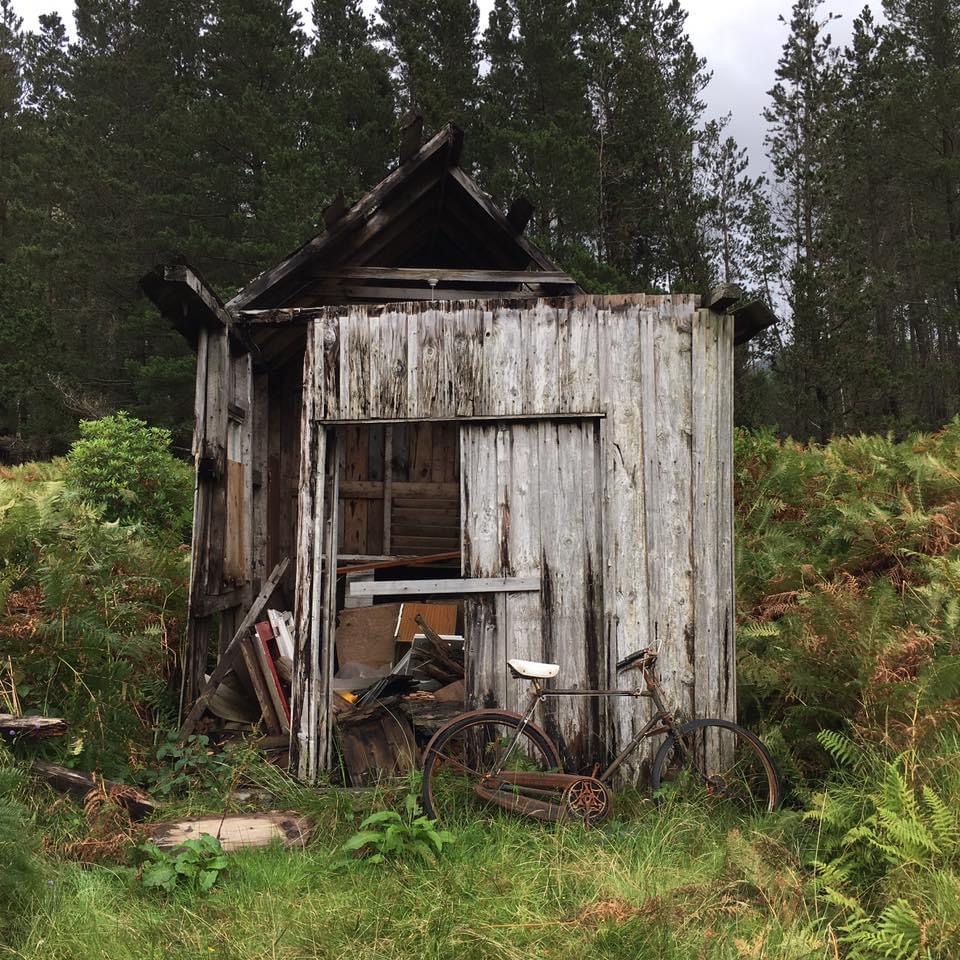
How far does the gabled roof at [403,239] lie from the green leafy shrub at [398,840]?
4.68 metres

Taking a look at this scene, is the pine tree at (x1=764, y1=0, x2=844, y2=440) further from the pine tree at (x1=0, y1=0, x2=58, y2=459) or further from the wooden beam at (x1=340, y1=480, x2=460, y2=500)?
the pine tree at (x1=0, y1=0, x2=58, y2=459)

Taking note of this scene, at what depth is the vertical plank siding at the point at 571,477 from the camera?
5.54 metres

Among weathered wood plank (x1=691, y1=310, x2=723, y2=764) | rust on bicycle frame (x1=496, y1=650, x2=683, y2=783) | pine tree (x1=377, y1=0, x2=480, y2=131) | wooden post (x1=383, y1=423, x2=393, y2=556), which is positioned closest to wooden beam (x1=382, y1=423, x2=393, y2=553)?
wooden post (x1=383, y1=423, x2=393, y2=556)

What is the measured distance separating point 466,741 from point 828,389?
1464cm

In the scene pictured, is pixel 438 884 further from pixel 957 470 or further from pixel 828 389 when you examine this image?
pixel 828 389

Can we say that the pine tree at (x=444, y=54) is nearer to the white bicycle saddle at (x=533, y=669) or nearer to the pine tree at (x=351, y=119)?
the pine tree at (x=351, y=119)

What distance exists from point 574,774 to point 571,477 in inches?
84.6

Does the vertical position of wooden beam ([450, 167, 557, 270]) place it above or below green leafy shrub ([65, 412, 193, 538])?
above

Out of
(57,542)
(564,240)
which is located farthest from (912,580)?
(564,240)

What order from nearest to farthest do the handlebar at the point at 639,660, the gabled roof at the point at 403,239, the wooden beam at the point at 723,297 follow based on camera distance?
1. the handlebar at the point at 639,660
2. the wooden beam at the point at 723,297
3. the gabled roof at the point at 403,239

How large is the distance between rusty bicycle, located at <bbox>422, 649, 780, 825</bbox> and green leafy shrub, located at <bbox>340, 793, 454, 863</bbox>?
283mm

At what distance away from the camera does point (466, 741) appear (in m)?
5.52

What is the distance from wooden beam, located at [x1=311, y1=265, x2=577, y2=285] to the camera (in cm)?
765

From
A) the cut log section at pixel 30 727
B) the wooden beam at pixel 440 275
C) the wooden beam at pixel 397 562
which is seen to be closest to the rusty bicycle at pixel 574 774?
the cut log section at pixel 30 727
